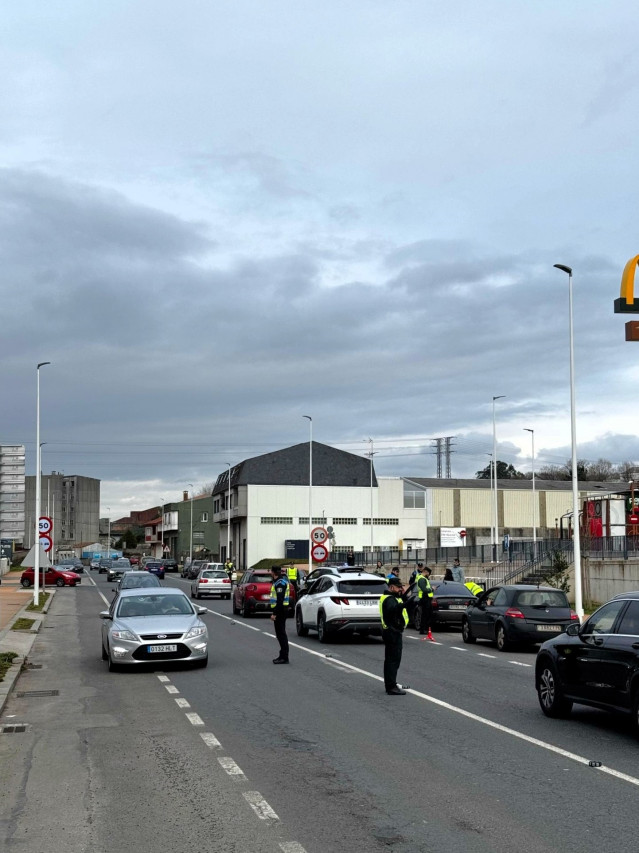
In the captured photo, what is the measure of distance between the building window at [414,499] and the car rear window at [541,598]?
274 feet

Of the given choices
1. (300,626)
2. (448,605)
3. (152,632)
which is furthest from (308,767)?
(448,605)

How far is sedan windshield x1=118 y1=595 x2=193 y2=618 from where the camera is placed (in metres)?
18.2

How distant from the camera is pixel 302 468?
344ft

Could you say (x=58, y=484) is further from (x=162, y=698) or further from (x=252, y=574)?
(x=162, y=698)

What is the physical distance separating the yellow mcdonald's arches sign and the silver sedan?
384 inches

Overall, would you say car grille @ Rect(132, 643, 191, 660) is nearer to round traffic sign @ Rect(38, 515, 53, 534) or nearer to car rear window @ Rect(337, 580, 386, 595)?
car rear window @ Rect(337, 580, 386, 595)

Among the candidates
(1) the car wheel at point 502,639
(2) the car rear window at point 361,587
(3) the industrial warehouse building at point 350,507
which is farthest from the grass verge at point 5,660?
(3) the industrial warehouse building at point 350,507

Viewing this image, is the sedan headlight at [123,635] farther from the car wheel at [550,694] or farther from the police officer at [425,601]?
the police officer at [425,601]

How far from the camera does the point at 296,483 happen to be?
104 meters

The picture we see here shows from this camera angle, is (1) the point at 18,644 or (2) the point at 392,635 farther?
(1) the point at 18,644

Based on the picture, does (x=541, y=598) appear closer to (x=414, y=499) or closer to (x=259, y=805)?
(x=259, y=805)

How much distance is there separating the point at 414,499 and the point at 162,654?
3544 inches

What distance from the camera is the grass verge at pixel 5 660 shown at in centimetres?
1693

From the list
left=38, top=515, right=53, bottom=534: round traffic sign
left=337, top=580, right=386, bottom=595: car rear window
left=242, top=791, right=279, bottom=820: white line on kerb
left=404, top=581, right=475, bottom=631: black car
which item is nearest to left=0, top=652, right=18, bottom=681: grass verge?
left=337, top=580, right=386, bottom=595: car rear window
